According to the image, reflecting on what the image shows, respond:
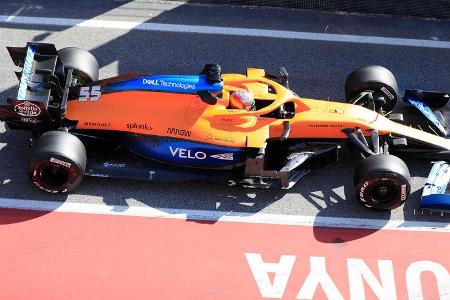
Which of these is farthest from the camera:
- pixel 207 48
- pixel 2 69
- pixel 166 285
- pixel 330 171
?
pixel 207 48

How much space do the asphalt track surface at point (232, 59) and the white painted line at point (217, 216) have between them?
0.07 meters

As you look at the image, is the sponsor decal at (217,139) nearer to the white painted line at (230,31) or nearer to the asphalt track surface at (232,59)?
the asphalt track surface at (232,59)

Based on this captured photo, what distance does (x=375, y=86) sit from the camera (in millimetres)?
9180

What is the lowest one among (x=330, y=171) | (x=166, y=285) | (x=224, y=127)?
(x=166, y=285)

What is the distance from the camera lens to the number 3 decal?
838 centimetres

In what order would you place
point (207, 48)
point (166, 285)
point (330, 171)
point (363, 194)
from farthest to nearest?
point (207, 48)
point (330, 171)
point (363, 194)
point (166, 285)

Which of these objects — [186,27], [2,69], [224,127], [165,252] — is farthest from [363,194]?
[2,69]

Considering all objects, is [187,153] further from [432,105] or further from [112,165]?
[432,105]

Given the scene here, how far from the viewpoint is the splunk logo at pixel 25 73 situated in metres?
8.11

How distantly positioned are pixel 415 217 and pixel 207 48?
14.5 feet

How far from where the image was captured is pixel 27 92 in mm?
8266

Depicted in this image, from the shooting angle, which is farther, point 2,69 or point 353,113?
point 2,69

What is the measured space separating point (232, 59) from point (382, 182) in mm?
3756

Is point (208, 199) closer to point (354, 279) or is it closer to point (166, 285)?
point (166, 285)
